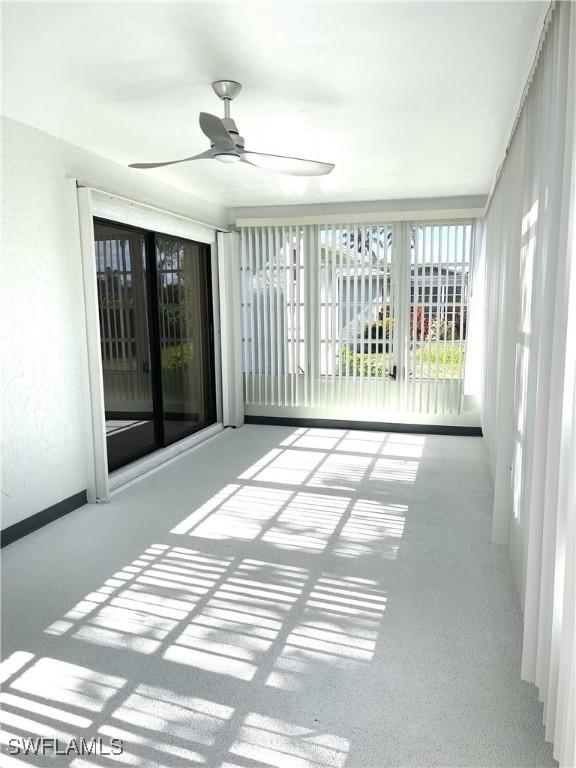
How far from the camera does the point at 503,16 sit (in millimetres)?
2258

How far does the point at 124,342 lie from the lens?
4844 mm

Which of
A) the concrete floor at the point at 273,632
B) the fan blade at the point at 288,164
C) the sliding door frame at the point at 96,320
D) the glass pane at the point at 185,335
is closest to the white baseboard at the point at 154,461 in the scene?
the sliding door frame at the point at 96,320

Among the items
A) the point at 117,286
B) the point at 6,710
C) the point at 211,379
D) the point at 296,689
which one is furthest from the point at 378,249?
the point at 6,710

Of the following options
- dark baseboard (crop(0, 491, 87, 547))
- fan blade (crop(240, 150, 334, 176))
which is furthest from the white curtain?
dark baseboard (crop(0, 491, 87, 547))

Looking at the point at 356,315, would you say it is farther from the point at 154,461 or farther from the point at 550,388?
the point at 550,388

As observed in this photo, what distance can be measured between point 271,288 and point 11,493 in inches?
156

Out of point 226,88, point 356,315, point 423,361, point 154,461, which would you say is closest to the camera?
point 226,88

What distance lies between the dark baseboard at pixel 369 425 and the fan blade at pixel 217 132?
4.21 metres

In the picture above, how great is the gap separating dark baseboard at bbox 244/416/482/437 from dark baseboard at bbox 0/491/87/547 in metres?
3.08

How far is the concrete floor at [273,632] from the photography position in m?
1.92

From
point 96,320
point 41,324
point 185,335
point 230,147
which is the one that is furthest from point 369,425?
point 230,147

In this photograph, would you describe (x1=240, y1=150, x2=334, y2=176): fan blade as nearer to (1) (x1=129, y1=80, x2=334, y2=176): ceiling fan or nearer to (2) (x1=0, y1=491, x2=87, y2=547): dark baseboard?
(1) (x1=129, y1=80, x2=334, y2=176): ceiling fan

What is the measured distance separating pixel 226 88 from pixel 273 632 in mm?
2666

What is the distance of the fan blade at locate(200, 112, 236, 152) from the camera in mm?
2681
